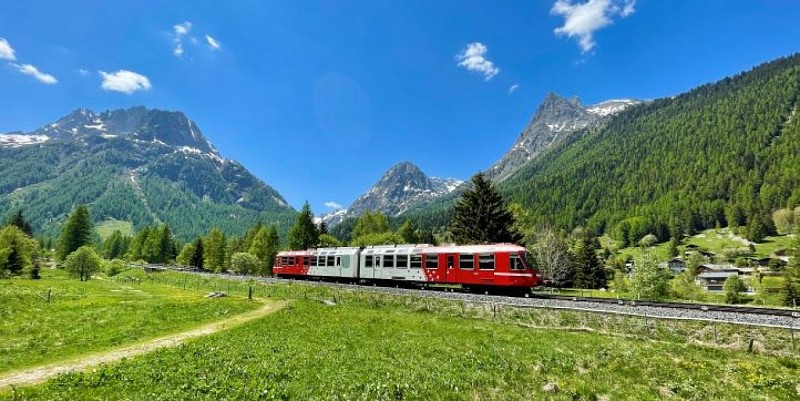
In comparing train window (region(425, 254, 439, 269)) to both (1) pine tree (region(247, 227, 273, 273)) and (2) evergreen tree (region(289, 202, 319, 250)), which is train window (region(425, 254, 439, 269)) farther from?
(1) pine tree (region(247, 227, 273, 273))

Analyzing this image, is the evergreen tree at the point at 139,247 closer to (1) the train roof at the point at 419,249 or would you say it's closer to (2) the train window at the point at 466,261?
(1) the train roof at the point at 419,249

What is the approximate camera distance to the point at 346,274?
169 ft

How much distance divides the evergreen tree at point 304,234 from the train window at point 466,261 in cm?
5862

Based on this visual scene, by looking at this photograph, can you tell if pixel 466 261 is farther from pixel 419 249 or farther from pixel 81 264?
pixel 81 264

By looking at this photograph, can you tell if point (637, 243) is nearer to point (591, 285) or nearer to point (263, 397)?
point (591, 285)

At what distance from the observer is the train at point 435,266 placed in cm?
3288

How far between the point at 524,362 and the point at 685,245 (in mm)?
192769

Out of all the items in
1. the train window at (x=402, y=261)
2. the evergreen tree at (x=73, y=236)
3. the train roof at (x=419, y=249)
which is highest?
the evergreen tree at (x=73, y=236)

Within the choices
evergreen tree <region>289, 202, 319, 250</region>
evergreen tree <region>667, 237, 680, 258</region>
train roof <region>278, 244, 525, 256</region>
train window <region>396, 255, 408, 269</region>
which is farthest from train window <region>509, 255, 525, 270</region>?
evergreen tree <region>667, 237, 680, 258</region>

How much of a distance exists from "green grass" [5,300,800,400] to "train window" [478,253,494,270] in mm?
13436

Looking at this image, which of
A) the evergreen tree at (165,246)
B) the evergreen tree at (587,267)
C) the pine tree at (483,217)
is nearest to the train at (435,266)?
the pine tree at (483,217)

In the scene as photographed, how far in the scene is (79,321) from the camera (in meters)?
22.7

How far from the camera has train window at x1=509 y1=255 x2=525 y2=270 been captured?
107 ft

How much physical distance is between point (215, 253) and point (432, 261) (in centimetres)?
9570
